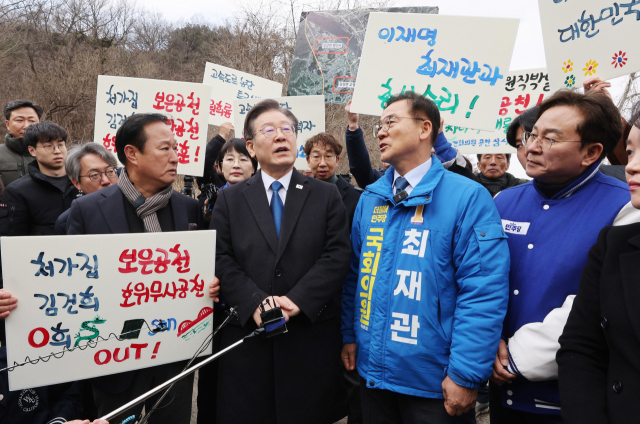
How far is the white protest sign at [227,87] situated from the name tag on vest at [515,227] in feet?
15.2

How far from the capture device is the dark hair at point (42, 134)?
3.80 metres

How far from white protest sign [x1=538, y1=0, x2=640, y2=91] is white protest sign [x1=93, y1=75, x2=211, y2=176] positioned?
10.2ft

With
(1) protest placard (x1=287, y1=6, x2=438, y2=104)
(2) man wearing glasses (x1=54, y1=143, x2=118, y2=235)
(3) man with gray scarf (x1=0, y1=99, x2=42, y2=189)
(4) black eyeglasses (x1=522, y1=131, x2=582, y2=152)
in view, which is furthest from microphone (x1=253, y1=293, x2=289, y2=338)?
(1) protest placard (x1=287, y1=6, x2=438, y2=104)

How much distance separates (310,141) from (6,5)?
1992 centimetres

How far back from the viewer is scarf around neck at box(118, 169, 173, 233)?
2350 mm

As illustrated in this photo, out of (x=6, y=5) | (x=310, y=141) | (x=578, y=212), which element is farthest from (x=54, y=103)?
(x=578, y=212)

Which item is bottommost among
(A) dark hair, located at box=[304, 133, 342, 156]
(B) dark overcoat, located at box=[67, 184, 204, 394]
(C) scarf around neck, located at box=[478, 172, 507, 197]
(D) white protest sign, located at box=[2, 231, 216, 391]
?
(D) white protest sign, located at box=[2, 231, 216, 391]

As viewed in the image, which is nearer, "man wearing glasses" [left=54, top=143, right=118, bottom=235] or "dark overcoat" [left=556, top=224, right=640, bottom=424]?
"dark overcoat" [left=556, top=224, right=640, bottom=424]

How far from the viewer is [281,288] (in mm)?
2246

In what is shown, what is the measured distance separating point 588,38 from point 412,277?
1.98 m

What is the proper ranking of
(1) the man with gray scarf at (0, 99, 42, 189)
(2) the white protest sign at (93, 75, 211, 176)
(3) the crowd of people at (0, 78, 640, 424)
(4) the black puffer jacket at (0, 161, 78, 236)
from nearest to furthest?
(3) the crowd of people at (0, 78, 640, 424), (4) the black puffer jacket at (0, 161, 78, 236), (2) the white protest sign at (93, 75, 211, 176), (1) the man with gray scarf at (0, 99, 42, 189)

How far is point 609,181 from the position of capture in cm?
181

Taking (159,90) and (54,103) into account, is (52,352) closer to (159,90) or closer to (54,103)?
(159,90)

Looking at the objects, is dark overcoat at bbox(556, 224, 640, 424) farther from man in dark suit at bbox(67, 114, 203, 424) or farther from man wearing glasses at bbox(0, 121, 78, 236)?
man wearing glasses at bbox(0, 121, 78, 236)
